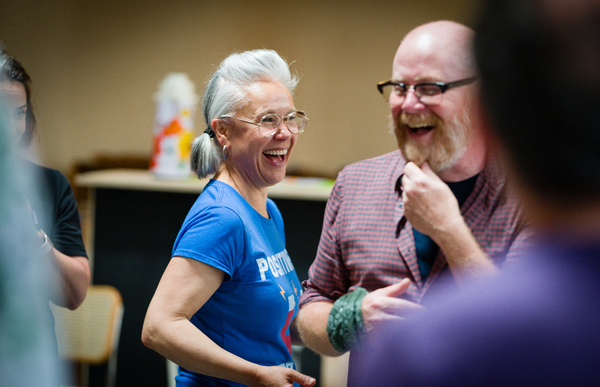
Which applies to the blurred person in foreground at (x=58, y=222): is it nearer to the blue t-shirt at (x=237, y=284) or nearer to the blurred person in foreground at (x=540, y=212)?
the blue t-shirt at (x=237, y=284)

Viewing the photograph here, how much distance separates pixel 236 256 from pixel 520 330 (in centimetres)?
83

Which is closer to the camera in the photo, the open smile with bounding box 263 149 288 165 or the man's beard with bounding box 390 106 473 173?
the man's beard with bounding box 390 106 473 173

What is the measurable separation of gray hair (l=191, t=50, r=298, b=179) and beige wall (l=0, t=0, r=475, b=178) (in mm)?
1696

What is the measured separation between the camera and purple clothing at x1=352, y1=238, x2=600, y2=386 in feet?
1.51

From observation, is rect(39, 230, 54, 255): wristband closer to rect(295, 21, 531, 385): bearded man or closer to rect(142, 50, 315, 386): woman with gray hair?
rect(142, 50, 315, 386): woman with gray hair

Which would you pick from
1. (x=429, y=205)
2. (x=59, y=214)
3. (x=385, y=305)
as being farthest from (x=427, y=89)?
(x=59, y=214)

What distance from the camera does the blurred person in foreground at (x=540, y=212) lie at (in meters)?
0.44

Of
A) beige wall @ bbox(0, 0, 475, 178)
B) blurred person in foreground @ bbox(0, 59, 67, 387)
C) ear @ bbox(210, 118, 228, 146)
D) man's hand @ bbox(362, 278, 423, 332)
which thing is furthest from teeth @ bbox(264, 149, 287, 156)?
beige wall @ bbox(0, 0, 475, 178)

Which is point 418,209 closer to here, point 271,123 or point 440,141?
point 440,141

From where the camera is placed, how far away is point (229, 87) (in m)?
1.38

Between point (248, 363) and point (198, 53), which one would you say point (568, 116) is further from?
point (198, 53)

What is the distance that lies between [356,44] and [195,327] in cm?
226

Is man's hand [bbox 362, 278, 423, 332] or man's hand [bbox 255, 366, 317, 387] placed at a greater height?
man's hand [bbox 362, 278, 423, 332]

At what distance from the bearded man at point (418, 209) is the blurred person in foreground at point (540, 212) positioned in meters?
0.59
